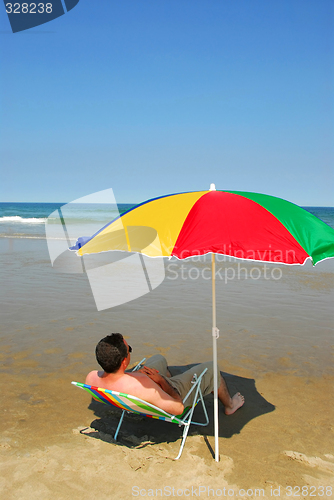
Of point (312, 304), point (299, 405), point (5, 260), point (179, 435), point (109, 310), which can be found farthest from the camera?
point (5, 260)

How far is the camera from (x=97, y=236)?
10.4 feet

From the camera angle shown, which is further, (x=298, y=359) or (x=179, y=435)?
(x=298, y=359)

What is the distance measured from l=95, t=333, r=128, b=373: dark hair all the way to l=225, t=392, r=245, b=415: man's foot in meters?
1.53

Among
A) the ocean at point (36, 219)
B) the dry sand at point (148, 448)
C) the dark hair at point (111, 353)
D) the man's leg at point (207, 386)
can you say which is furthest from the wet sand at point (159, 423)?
the ocean at point (36, 219)

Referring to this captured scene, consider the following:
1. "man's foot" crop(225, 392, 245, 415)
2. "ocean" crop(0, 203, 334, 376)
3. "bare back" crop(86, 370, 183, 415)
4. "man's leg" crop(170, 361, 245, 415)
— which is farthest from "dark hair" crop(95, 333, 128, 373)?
"ocean" crop(0, 203, 334, 376)

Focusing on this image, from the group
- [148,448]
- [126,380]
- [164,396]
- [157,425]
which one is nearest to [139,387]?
[126,380]

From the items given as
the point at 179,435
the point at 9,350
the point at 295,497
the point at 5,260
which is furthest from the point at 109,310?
the point at 5,260

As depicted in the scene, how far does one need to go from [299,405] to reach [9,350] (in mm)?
3740

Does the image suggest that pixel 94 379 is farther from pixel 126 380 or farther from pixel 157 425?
pixel 157 425

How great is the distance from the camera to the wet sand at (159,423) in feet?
9.59

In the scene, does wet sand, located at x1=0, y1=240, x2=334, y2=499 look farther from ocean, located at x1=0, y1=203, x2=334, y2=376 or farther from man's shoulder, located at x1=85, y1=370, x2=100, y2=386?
man's shoulder, located at x1=85, y1=370, x2=100, y2=386

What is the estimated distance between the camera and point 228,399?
154 inches

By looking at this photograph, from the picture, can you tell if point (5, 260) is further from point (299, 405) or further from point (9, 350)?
point (299, 405)

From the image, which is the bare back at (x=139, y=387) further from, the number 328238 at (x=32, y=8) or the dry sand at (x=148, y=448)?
the number 328238 at (x=32, y=8)
